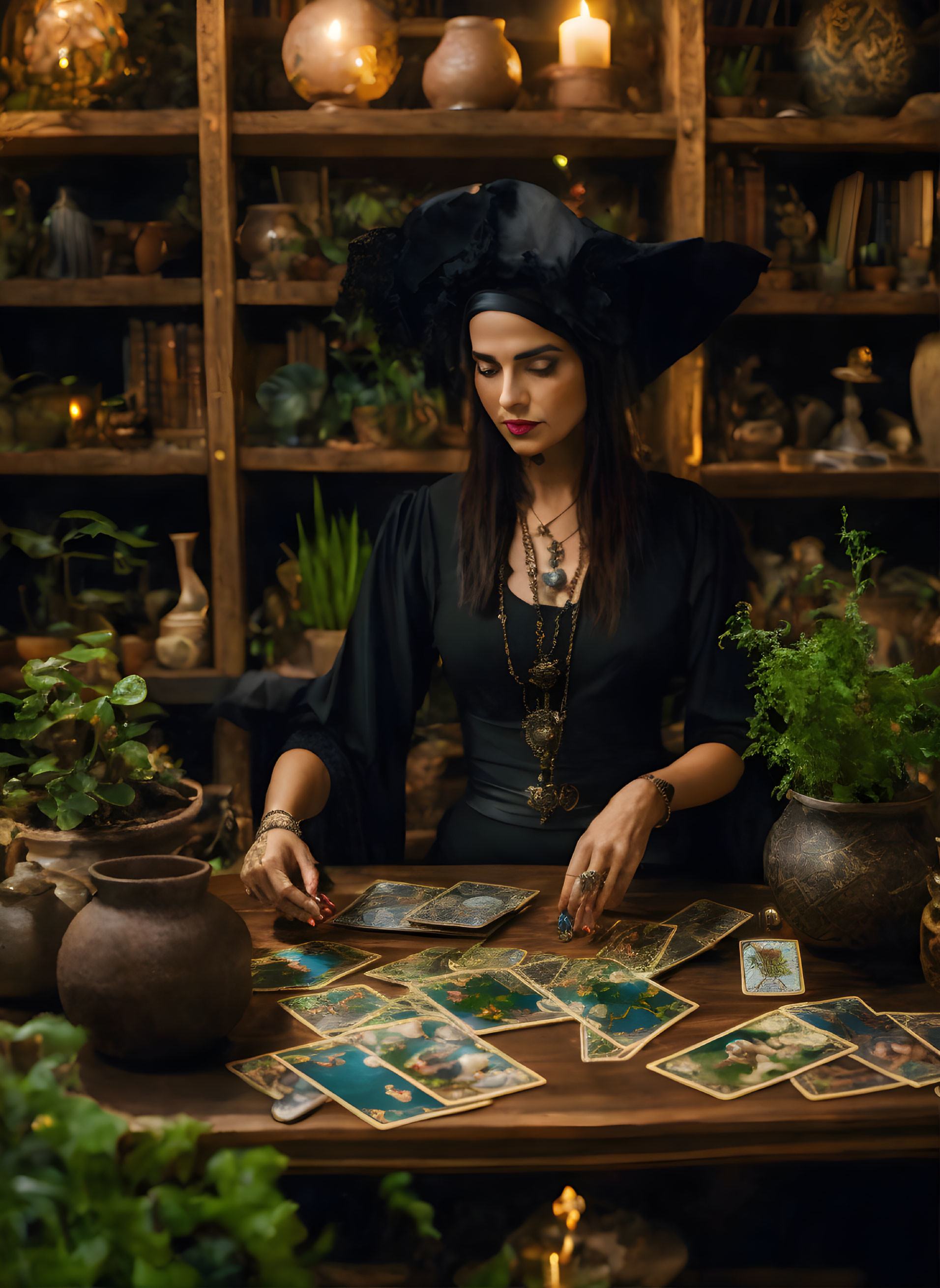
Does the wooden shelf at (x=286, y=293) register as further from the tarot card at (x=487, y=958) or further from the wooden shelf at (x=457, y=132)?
the tarot card at (x=487, y=958)

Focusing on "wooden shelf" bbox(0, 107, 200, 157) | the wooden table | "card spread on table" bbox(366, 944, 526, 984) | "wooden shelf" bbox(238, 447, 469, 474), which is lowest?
the wooden table

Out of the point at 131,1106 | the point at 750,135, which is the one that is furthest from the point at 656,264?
the point at 131,1106

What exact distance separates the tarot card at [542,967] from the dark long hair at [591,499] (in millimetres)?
648

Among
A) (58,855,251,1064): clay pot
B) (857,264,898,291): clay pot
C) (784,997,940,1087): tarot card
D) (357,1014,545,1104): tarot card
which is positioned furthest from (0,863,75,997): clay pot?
(857,264,898,291): clay pot

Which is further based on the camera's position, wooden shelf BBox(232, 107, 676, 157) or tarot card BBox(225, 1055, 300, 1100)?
wooden shelf BBox(232, 107, 676, 157)

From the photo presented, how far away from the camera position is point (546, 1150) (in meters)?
0.93

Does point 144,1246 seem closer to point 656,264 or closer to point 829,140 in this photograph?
point 656,264

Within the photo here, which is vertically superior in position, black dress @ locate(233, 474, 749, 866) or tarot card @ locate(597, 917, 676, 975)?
black dress @ locate(233, 474, 749, 866)

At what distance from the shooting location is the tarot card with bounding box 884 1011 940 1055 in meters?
1.04

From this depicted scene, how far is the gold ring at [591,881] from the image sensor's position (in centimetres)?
130

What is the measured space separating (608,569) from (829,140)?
3.85 feet

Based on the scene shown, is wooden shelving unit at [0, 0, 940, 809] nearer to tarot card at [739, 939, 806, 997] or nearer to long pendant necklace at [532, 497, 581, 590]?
long pendant necklace at [532, 497, 581, 590]

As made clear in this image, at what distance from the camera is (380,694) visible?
1.86 metres

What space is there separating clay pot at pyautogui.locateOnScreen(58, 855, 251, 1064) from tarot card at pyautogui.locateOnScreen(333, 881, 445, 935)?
0.33 m
